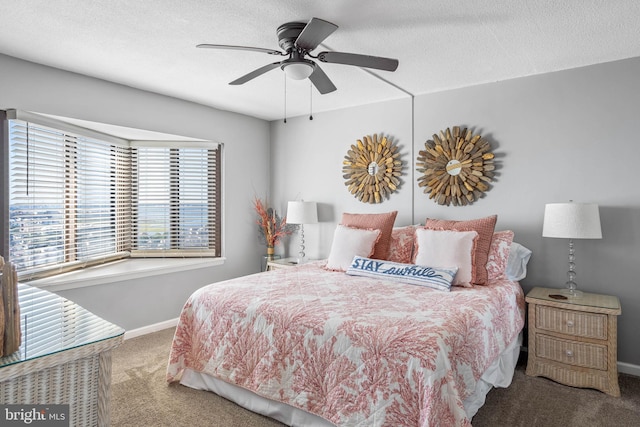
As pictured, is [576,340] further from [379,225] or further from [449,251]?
[379,225]

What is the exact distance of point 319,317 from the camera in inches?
82.4

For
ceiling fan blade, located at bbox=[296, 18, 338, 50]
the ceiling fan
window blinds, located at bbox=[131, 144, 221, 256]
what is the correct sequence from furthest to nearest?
window blinds, located at bbox=[131, 144, 221, 256] → the ceiling fan → ceiling fan blade, located at bbox=[296, 18, 338, 50]

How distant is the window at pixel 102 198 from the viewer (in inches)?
119

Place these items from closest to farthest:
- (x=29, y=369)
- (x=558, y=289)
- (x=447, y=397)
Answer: (x=29, y=369) → (x=447, y=397) → (x=558, y=289)

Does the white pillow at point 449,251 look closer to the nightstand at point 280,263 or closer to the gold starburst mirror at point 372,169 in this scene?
the gold starburst mirror at point 372,169

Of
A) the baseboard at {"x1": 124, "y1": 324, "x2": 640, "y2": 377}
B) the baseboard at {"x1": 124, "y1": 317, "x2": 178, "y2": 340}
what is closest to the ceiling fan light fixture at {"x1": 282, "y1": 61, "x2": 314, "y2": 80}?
the baseboard at {"x1": 124, "y1": 324, "x2": 640, "y2": 377}

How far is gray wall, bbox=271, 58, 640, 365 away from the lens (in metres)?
2.90

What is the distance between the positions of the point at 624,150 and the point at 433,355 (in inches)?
97.5

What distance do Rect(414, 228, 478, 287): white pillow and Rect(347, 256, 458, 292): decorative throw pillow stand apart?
0.07 m

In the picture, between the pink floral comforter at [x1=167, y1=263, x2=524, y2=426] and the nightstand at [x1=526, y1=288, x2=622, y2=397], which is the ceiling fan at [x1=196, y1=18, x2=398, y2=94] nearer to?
the pink floral comforter at [x1=167, y1=263, x2=524, y2=426]

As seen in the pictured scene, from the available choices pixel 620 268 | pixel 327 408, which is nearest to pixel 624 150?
pixel 620 268

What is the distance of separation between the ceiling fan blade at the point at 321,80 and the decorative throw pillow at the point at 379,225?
1.42m

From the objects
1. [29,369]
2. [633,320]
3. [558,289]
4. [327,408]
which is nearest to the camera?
[29,369]

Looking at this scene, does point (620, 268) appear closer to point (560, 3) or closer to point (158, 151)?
point (560, 3)
